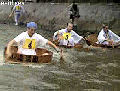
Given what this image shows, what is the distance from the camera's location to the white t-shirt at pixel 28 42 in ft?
37.4

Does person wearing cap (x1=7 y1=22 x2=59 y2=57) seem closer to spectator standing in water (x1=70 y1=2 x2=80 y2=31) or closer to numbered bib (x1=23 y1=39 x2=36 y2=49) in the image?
numbered bib (x1=23 y1=39 x2=36 y2=49)

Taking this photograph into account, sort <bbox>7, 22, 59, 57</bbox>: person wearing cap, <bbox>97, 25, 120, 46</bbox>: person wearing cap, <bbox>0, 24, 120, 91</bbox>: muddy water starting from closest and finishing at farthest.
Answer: <bbox>0, 24, 120, 91</bbox>: muddy water
<bbox>7, 22, 59, 57</bbox>: person wearing cap
<bbox>97, 25, 120, 46</bbox>: person wearing cap

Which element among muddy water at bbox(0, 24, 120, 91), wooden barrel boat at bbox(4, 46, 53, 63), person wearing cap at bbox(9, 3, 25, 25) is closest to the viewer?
A: muddy water at bbox(0, 24, 120, 91)

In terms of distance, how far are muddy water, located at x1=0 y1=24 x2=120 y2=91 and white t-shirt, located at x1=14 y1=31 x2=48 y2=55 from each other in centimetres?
61

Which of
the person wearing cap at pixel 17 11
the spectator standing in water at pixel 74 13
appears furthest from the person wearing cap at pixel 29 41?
the person wearing cap at pixel 17 11

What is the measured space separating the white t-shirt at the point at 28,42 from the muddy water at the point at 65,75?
61cm

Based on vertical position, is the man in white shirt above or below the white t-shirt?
above

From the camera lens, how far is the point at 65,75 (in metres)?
10.3

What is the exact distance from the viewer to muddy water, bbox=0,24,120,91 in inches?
346

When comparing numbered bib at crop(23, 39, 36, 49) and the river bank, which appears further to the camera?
the river bank

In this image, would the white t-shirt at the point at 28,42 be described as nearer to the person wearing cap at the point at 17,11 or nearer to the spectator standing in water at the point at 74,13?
the spectator standing in water at the point at 74,13

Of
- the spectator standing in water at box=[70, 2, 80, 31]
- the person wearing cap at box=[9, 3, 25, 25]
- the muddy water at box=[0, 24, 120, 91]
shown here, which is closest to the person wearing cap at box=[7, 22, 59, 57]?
the muddy water at box=[0, 24, 120, 91]

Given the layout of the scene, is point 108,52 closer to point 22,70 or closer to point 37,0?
point 22,70

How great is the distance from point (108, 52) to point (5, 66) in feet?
21.2
